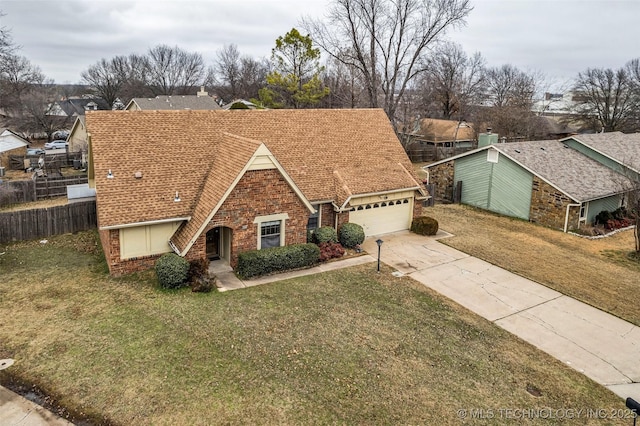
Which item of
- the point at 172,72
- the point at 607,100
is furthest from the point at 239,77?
the point at 607,100

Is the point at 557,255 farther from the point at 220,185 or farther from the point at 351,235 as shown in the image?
the point at 220,185

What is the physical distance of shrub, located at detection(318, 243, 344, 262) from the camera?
17234 millimetres

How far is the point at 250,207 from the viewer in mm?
15477

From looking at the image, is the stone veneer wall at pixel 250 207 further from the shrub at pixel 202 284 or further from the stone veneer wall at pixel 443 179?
the stone veneer wall at pixel 443 179

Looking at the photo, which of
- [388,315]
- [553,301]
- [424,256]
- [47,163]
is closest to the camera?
[388,315]

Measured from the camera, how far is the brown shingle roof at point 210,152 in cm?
1524

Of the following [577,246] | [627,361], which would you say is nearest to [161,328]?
[627,361]

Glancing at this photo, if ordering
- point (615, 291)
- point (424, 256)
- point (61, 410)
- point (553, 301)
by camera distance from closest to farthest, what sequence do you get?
point (61, 410)
point (553, 301)
point (615, 291)
point (424, 256)

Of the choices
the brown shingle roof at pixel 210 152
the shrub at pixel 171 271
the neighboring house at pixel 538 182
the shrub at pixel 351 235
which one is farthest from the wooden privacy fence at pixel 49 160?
the neighboring house at pixel 538 182

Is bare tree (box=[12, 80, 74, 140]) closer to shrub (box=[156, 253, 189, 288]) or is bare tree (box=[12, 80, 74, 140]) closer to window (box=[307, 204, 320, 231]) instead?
window (box=[307, 204, 320, 231])

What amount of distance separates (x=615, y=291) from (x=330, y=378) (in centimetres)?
1209

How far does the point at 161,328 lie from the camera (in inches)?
460

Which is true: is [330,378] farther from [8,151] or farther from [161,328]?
[8,151]

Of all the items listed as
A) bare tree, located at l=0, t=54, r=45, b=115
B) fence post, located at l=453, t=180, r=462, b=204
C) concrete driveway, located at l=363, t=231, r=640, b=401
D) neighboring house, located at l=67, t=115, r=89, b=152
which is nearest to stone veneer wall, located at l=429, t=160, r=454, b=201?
fence post, located at l=453, t=180, r=462, b=204
